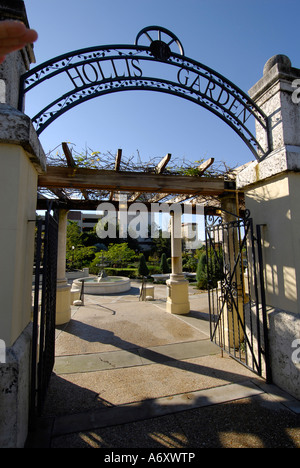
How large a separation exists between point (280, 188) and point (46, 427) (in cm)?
376

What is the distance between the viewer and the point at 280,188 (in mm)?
2996

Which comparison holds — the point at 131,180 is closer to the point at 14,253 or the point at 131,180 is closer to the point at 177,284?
the point at 14,253

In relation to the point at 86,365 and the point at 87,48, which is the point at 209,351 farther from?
the point at 87,48

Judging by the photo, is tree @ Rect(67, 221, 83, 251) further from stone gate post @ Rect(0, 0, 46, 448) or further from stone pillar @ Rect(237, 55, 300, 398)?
stone pillar @ Rect(237, 55, 300, 398)

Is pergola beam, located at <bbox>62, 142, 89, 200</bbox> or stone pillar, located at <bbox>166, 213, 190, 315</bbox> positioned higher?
pergola beam, located at <bbox>62, 142, 89, 200</bbox>

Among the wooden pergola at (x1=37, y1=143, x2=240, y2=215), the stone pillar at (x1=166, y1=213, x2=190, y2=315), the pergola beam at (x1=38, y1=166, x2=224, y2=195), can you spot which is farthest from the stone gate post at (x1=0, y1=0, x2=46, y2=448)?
the stone pillar at (x1=166, y1=213, x2=190, y2=315)

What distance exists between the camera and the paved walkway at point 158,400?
2.15 meters

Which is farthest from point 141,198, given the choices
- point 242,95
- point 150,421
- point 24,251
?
point 150,421

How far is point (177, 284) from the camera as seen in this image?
23.5 feet

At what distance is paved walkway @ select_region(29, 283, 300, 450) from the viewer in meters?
2.15

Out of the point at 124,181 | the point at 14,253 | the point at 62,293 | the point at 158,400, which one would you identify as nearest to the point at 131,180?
the point at 124,181

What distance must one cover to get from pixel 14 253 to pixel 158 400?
92.2 inches

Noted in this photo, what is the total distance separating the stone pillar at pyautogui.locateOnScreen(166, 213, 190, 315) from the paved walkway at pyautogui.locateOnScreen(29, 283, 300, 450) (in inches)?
84.3

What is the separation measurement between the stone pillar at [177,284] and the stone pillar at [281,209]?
3.71m
